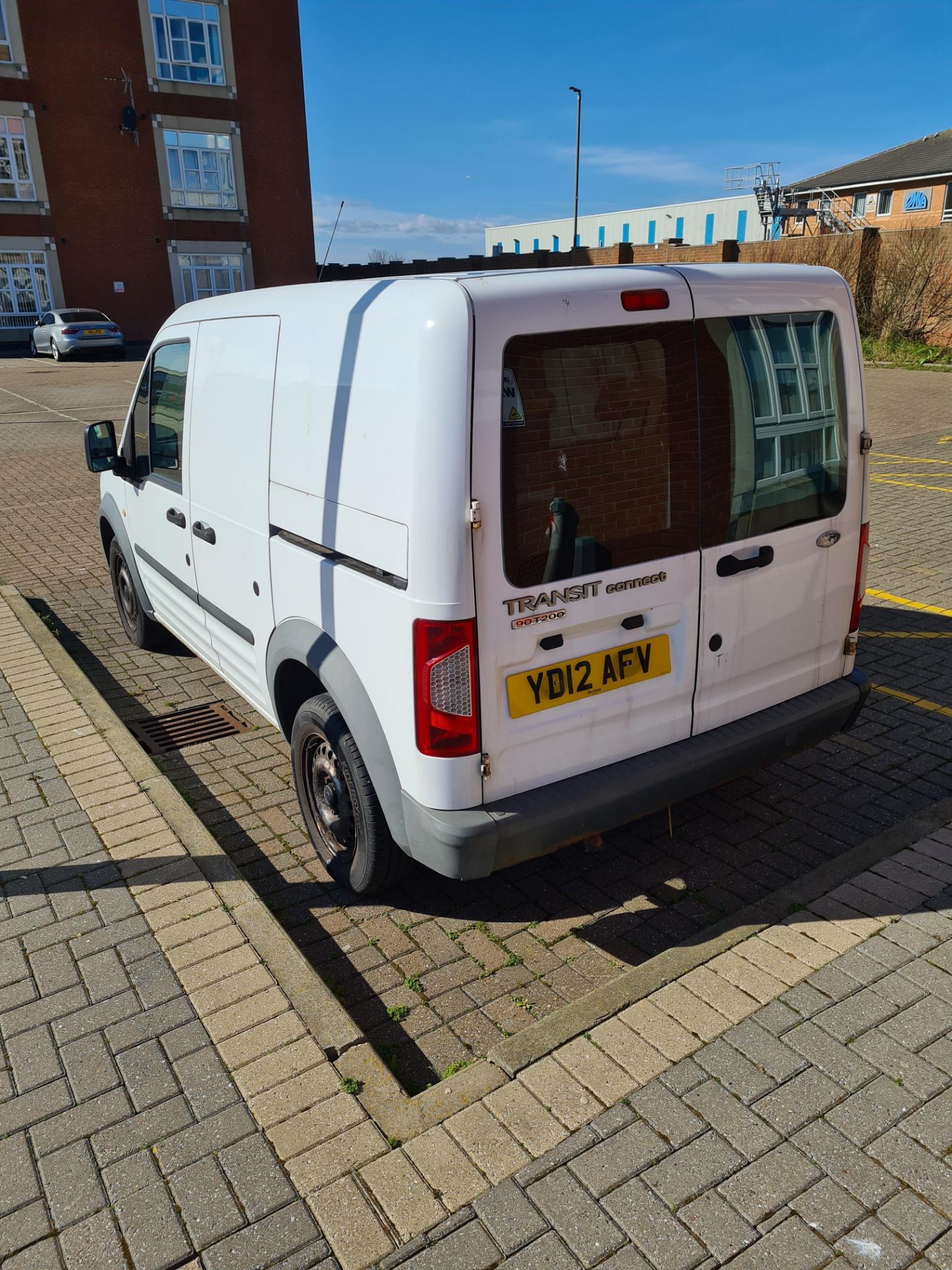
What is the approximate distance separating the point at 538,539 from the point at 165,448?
2809 millimetres

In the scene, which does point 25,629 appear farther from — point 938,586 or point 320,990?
point 938,586

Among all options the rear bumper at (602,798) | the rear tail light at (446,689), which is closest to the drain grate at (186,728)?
the rear bumper at (602,798)

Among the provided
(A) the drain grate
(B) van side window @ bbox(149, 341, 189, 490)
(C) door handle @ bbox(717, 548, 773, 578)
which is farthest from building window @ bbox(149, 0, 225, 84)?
(C) door handle @ bbox(717, 548, 773, 578)

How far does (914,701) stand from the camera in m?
5.37

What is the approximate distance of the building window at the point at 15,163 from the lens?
3259cm

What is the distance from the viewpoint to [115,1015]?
2.99m

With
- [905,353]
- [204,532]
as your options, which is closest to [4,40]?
[905,353]

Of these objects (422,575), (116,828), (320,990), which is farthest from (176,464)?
(320,990)

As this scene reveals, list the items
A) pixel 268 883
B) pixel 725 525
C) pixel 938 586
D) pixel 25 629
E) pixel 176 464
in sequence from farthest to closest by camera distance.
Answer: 1. pixel 938 586
2. pixel 25 629
3. pixel 176 464
4. pixel 268 883
5. pixel 725 525

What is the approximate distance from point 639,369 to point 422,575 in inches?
39.0

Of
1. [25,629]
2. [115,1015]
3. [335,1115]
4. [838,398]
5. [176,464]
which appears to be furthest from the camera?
[25,629]

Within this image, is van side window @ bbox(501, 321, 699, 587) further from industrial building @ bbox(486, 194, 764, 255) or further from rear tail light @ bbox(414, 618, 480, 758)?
industrial building @ bbox(486, 194, 764, 255)

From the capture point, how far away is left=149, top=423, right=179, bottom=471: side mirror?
478 centimetres

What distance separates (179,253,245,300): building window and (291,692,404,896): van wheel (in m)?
36.5
